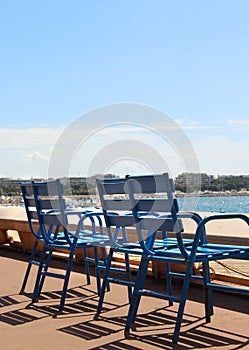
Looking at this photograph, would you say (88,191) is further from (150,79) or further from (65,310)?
(150,79)

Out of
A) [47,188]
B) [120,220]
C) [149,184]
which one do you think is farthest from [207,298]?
[47,188]

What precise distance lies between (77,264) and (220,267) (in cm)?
175

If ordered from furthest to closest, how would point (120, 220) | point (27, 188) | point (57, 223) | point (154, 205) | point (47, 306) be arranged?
point (27, 188), point (57, 223), point (47, 306), point (120, 220), point (154, 205)

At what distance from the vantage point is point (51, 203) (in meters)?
4.83

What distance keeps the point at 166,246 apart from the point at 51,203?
117cm

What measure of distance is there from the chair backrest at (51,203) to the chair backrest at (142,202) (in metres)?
0.55

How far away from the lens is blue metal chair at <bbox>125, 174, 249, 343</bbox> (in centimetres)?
363

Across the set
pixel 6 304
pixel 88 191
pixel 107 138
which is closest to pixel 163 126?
pixel 107 138

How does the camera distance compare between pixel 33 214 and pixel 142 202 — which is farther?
pixel 33 214

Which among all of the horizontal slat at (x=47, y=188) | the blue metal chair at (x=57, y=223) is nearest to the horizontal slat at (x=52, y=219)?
the blue metal chair at (x=57, y=223)

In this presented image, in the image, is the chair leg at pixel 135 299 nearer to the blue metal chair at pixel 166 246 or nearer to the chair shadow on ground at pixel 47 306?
the blue metal chair at pixel 166 246

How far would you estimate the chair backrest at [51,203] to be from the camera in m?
4.73

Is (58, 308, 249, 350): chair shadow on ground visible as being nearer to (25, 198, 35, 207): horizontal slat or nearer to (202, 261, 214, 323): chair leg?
(202, 261, 214, 323): chair leg

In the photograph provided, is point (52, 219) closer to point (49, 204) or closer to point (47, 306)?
point (49, 204)
